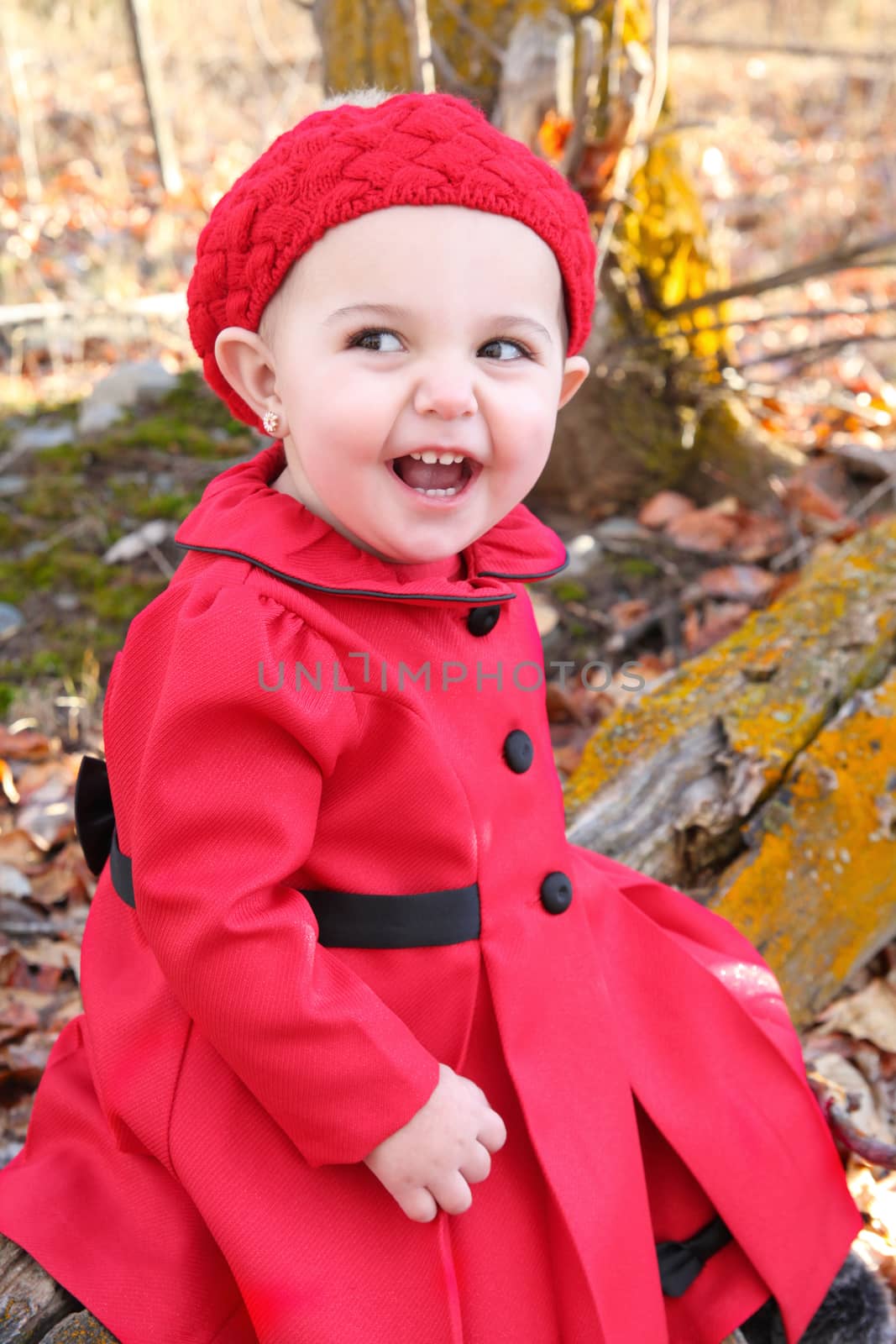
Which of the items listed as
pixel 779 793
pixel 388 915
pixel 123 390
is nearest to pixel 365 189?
pixel 388 915

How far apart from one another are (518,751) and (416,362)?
533 mm

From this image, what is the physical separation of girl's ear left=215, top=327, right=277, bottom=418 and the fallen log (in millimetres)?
1139

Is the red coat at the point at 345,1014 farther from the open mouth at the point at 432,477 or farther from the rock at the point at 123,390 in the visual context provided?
the rock at the point at 123,390

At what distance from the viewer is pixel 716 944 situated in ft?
6.40

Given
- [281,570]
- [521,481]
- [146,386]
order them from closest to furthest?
1. [281,570]
2. [521,481]
3. [146,386]

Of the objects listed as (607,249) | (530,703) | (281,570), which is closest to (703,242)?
(607,249)

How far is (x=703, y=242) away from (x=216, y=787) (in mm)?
3168

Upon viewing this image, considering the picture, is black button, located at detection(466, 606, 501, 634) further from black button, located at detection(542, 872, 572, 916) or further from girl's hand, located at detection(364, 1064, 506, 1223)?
girl's hand, located at detection(364, 1064, 506, 1223)

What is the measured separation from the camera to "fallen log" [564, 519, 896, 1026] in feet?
7.25

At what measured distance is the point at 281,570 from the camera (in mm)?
1362

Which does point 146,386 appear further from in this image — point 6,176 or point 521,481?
point 6,176

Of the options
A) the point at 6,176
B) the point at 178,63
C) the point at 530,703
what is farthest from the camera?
the point at 178,63

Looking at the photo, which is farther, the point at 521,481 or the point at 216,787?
the point at 521,481

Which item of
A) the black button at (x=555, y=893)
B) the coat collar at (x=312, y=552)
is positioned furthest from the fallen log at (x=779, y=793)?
the coat collar at (x=312, y=552)
